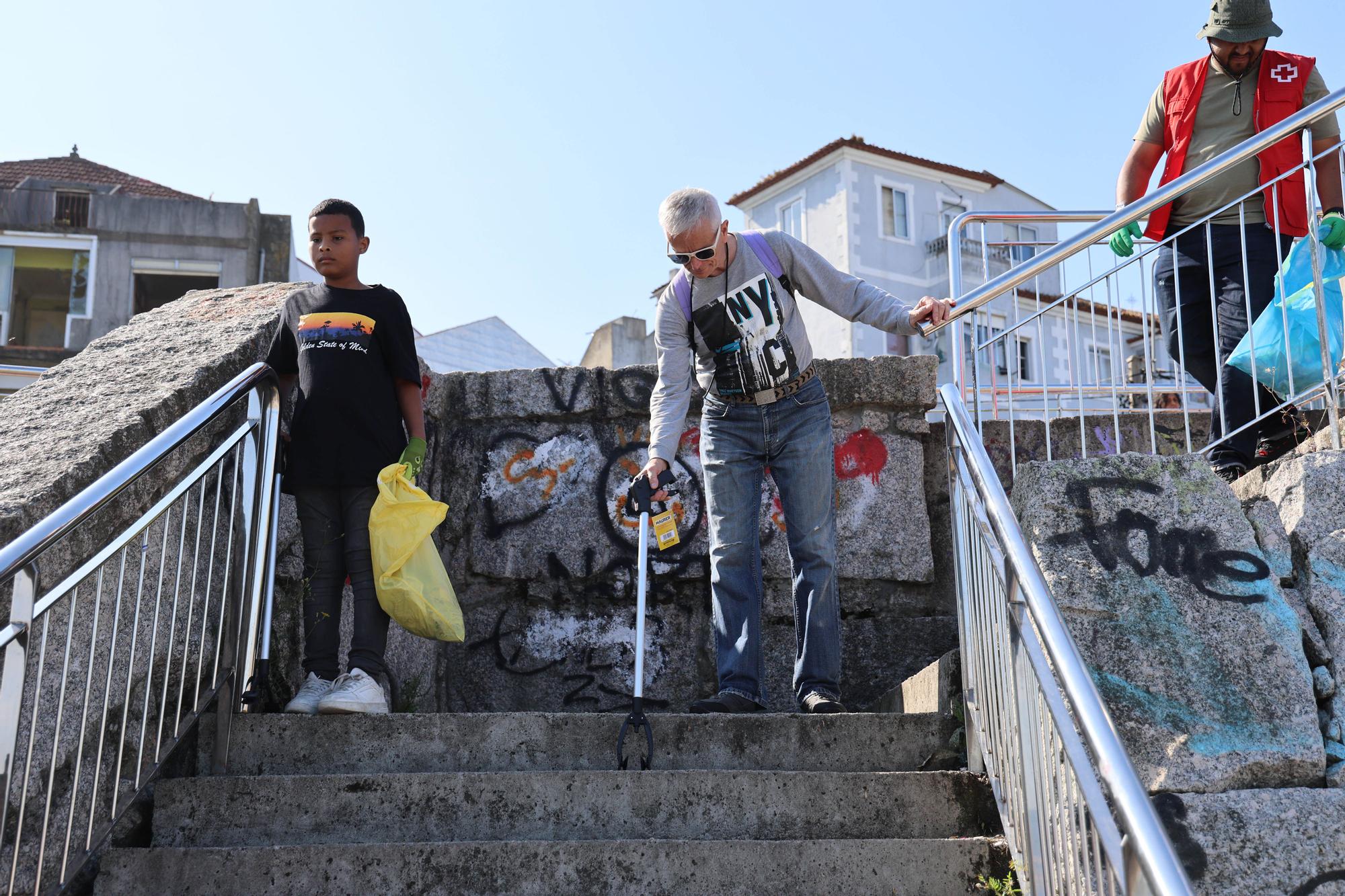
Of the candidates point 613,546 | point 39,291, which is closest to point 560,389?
point 613,546

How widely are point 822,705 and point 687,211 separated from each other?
5.15 feet

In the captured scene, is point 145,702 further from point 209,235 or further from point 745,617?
point 209,235

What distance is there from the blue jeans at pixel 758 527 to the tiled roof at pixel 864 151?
Answer: 1124 inches

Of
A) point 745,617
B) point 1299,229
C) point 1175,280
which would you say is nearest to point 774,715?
point 745,617

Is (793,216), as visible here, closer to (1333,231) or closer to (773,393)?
(1333,231)

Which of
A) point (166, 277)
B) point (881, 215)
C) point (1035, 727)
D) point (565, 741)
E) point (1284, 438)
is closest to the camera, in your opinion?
point (1035, 727)

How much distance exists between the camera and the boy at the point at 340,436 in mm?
3582

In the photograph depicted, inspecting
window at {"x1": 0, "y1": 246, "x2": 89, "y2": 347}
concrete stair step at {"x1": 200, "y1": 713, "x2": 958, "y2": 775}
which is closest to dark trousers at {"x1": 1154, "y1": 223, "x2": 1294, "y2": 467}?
concrete stair step at {"x1": 200, "y1": 713, "x2": 958, "y2": 775}

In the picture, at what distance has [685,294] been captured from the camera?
12.8 ft

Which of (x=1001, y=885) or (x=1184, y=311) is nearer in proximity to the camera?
(x=1001, y=885)

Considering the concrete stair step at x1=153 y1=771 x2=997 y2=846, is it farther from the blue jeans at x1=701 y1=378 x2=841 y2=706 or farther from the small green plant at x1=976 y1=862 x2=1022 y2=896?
the blue jeans at x1=701 y1=378 x2=841 y2=706

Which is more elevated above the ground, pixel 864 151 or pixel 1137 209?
pixel 864 151

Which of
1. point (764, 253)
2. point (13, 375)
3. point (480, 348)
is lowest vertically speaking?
point (764, 253)

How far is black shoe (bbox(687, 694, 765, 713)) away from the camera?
12.0ft
